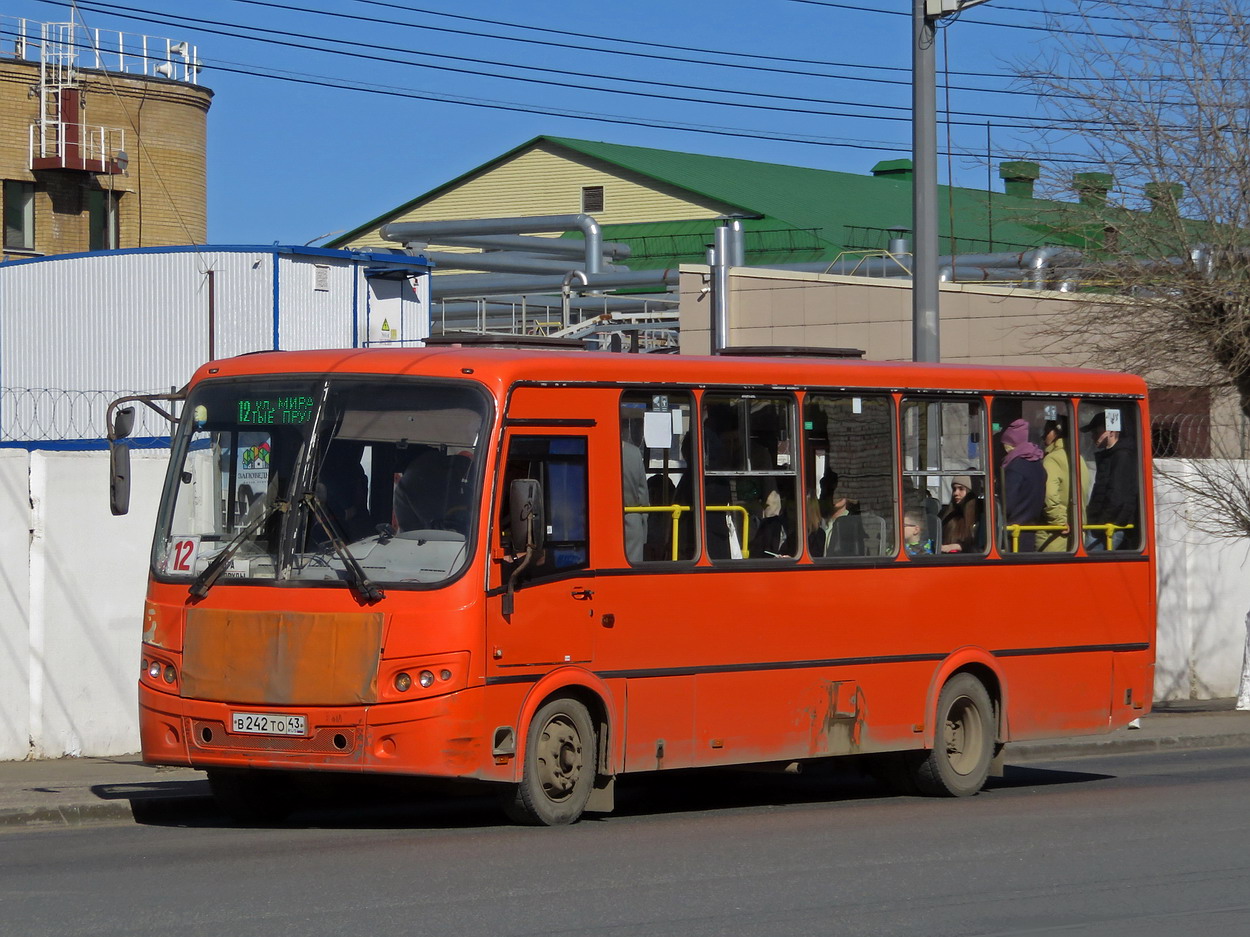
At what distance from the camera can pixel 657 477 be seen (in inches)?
471

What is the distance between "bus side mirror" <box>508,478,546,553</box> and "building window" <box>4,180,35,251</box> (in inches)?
1857

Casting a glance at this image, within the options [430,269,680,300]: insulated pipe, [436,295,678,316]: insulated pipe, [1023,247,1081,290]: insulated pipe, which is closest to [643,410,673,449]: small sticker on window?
[1023,247,1081,290]: insulated pipe

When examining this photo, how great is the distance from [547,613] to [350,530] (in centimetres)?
121

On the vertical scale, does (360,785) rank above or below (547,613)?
below

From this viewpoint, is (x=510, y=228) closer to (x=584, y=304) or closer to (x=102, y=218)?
(x=584, y=304)

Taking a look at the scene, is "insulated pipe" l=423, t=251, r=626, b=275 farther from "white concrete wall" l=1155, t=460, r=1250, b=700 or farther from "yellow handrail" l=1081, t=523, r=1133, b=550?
"yellow handrail" l=1081, t=523, r=1133, b=550

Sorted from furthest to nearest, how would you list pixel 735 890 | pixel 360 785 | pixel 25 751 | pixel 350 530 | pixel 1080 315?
pixel 1080 315 < pixel 25 751 < pixel 360 785 < pixel 350 530 < pixel 735 890

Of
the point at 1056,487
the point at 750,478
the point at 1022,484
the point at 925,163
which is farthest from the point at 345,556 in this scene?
the point at 925,163

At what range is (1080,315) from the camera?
966 inches

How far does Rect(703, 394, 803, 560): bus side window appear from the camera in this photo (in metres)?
12.3

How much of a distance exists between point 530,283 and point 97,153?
16517mm

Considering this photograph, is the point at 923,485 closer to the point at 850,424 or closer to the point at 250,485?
the point at 850,424

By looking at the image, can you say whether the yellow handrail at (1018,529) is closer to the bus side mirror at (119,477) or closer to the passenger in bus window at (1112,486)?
the passenger in bus window at (1112,486)

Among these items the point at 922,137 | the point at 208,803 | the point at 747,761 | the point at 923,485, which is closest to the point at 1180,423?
the point at 922,137
